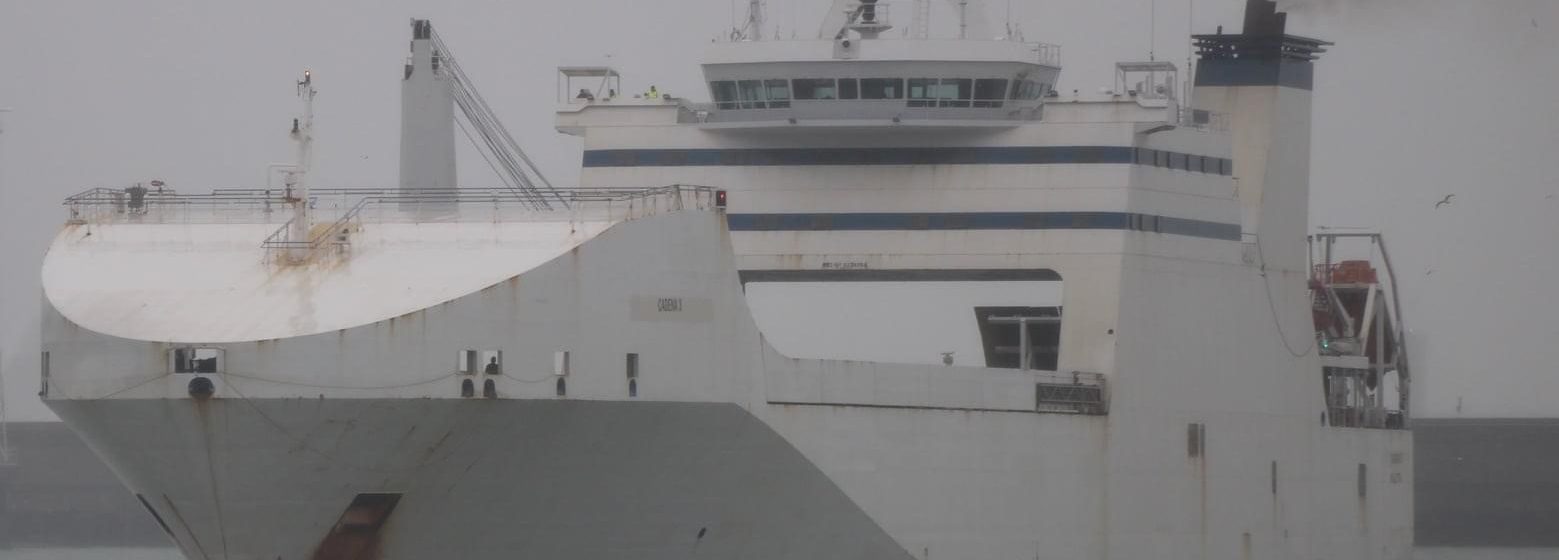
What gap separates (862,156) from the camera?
3878 centimetres

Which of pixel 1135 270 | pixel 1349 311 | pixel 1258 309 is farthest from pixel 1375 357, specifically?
pixel 1135 270

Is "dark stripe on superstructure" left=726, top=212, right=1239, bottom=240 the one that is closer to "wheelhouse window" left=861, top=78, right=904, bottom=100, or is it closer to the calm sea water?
"wheelhouse window" left=861, top=78, right=904, bottom=100

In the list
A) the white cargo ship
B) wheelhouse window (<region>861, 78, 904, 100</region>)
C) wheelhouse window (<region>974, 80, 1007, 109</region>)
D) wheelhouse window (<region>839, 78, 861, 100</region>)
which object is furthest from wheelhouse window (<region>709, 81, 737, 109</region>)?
wheelhouse window (<region>974, 80, 1007, 109</region>)

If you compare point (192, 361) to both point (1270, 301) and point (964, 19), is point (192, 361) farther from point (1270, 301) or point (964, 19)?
point (1270, 301)

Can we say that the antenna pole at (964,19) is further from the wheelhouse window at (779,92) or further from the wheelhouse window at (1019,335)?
the wheelhouse window at (1019,335)

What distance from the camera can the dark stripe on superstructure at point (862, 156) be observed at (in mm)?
38562

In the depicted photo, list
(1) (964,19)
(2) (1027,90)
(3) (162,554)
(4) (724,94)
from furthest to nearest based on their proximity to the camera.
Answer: (3) (162,554) < (1) (964,19) < (2) (1027,90) < (4) (724,94)

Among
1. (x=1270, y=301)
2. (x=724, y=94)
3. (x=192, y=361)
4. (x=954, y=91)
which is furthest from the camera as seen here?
(x=1270, y=301)

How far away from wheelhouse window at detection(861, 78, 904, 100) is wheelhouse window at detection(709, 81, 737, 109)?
5.39 feet

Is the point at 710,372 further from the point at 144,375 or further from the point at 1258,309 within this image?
the point at 1258,309

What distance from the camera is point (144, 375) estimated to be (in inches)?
1175

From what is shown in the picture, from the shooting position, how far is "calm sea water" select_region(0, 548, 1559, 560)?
221ft

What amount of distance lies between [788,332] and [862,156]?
2583 millimetres

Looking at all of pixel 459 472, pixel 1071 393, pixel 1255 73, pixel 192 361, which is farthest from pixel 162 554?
pixel 192 361
